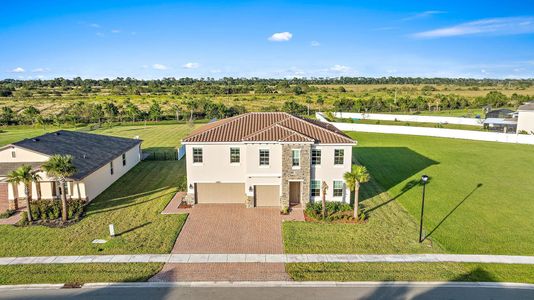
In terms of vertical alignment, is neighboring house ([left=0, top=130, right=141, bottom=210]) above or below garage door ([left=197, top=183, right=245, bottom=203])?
above

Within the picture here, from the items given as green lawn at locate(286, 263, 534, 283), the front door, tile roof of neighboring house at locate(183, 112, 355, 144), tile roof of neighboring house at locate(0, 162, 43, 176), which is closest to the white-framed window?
the front door

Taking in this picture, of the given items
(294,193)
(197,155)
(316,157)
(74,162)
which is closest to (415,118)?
(316,157)

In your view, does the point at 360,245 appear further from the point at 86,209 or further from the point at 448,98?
the point at 448,98

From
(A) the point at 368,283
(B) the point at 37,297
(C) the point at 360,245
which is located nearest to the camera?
(B) the point at 37,297

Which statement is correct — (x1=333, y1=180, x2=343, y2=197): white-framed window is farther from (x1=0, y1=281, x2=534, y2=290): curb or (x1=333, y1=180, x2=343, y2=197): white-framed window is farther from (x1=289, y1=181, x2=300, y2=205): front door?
(x1=0, y1=281, x2=534, y2=290): curb

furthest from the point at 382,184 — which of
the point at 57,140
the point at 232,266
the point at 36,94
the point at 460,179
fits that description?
the point at 36,94

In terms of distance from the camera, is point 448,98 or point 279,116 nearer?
point 279,116

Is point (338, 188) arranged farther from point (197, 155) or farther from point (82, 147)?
point (82, 147)

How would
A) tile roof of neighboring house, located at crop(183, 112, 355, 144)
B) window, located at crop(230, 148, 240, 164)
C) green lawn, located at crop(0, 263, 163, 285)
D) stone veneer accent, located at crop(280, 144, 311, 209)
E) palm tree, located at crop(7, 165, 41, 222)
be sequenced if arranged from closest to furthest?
green lawn, located at crop(0, 263, 163, 285), palm tree, located at crop(7, 165, 41, 222), stone veneer accent, located at crop(280, 144, 311, 209), tile roof of neighboring house, located at crop(183, 112, 355, 144), window, located at crop(230, 148, 240, 164)
